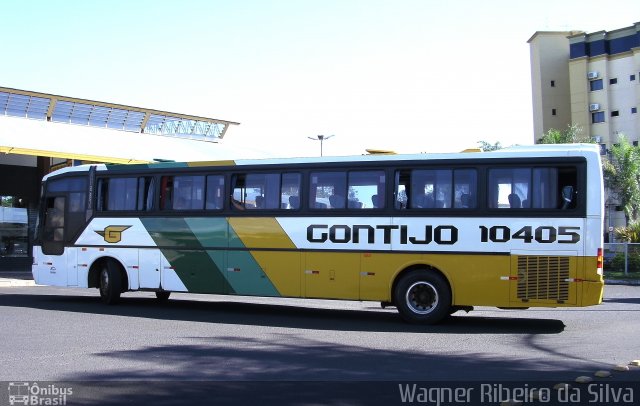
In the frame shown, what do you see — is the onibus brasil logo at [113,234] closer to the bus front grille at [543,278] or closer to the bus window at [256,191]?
the bus window at [256,191]

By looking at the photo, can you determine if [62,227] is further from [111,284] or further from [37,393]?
[37,393]

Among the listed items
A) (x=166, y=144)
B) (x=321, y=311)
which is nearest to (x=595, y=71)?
(x=166, y=144)

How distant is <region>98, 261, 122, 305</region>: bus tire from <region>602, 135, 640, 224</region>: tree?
128ft

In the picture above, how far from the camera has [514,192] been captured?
469 inches

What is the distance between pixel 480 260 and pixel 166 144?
87.5 feet

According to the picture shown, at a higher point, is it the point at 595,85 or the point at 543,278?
the point at 595,85

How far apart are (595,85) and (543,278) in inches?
2432

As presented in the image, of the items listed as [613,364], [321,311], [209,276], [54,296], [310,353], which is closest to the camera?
[613,364]

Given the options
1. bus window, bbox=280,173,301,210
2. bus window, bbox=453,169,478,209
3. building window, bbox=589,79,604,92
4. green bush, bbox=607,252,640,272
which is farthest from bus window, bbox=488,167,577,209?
building window, bbox=589,79,604,92

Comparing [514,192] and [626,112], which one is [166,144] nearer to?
[514,192]

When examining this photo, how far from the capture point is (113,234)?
50.4 feet

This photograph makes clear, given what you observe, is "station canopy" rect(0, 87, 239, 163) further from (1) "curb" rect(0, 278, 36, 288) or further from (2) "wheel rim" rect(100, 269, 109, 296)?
(2) "wheel rim" rect(100, 269, 109, 296)

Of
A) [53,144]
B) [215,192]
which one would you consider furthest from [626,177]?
[215,192]

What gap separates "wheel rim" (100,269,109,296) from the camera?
607 inches
